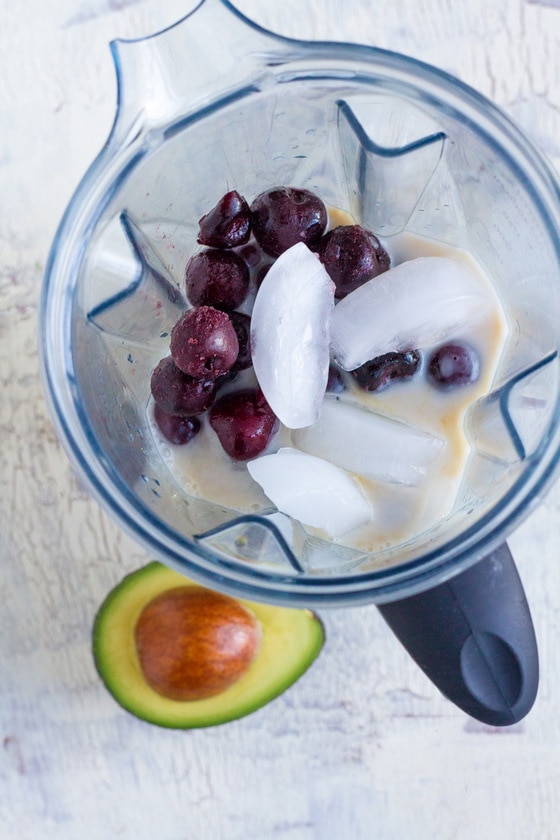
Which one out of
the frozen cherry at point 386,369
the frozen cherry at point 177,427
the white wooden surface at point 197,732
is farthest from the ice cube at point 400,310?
the white wooden surface at point 197,732

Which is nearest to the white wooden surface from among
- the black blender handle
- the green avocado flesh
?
the green avocado flesh

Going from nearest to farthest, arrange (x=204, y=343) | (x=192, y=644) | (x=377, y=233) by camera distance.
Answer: (x=204, y=343), (x=377, y=233), (x=192, y=644)

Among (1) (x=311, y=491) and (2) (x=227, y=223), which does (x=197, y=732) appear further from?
(2) (x=227, y=223)

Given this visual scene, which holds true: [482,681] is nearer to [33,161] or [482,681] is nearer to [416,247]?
[416,247]

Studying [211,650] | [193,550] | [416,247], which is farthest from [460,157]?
[211,650]

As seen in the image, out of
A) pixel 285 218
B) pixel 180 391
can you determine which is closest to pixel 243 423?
pixel 180 391

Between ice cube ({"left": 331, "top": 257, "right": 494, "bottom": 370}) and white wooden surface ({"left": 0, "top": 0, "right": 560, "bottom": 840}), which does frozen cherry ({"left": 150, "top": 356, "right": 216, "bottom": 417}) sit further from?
white wooden surface ({"left": 0, "top": 0, "right": 560, "bottom": 840})

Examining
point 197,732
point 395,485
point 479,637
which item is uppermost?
point 395,485
